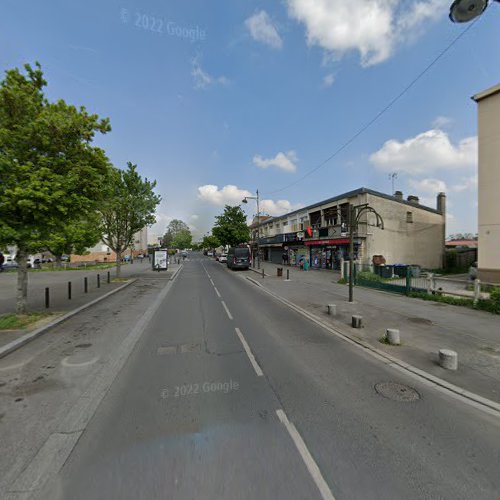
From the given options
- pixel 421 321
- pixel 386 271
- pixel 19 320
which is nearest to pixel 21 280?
pixel 19 320

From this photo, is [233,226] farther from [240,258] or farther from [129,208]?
[129,208]

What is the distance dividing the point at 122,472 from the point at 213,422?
45.9 inches

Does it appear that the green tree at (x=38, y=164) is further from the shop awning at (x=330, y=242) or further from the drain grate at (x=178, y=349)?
the shop awning at (x=330, y=242)

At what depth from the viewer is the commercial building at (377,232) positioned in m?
21.2

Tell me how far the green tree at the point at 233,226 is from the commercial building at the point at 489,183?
25711mm

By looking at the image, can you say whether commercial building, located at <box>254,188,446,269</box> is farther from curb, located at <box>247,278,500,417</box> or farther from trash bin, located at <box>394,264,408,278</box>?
curb, located at <box>247,278,500,417</box>

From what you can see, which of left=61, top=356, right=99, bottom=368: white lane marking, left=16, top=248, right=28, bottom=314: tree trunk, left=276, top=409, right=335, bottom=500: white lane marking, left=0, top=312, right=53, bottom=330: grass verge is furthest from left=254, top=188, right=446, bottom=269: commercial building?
left=0, top=312, right=53, bottom=330: grass verge

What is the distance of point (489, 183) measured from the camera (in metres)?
15.0

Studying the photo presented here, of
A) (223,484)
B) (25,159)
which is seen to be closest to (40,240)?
(25,159)

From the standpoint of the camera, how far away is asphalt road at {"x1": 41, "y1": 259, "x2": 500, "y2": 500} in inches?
98.6

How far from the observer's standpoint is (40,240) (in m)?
7.77

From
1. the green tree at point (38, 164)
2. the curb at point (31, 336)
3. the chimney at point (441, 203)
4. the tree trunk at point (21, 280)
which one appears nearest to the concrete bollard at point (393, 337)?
the curb at point (31, 336)

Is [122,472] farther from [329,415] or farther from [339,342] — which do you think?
[339,342]

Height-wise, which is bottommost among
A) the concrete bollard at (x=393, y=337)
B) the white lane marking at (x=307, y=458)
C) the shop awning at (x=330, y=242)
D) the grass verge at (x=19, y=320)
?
the white lane marking at (x=307, y=458)
